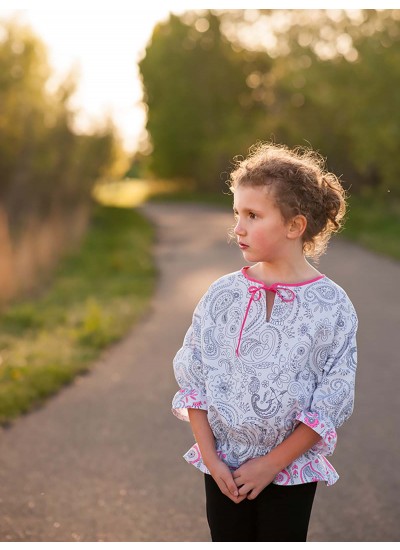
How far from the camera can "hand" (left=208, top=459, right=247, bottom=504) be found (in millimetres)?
2391

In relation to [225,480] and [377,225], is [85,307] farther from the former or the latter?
[377,225]

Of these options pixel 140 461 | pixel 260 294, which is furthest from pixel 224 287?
pixel 140 461

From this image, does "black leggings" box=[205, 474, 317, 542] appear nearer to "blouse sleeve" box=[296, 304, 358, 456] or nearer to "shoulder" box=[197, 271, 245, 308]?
"blouse sleeve" box=[296, 304, 358, 456]

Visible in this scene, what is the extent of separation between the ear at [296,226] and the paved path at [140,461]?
1.97m

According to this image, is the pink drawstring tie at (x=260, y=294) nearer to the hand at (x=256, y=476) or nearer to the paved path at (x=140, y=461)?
the hand at (x=256, y=476)

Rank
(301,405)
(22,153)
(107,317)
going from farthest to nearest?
(22,153), (107,317), (301,405)

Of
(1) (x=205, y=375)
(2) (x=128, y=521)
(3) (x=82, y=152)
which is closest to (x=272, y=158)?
(1) (x=205, y=375)

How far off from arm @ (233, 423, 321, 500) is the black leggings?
0.26ft

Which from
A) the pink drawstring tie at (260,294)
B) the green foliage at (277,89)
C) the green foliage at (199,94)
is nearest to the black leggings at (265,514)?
the pink drawstring tie at (260,294)

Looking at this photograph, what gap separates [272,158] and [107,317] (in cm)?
736

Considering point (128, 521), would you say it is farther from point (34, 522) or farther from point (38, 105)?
point (38, 105)

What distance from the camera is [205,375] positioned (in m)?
2.49

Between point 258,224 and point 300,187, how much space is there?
174 mm

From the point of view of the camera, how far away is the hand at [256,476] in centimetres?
238
